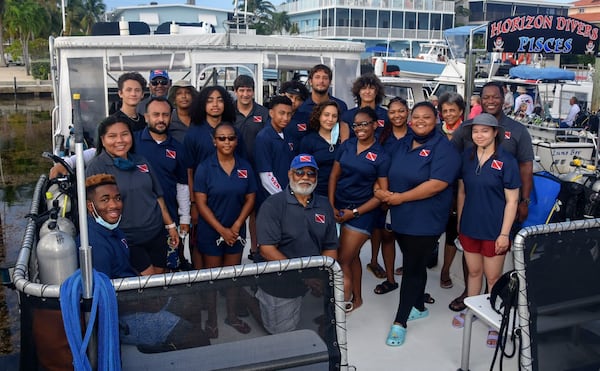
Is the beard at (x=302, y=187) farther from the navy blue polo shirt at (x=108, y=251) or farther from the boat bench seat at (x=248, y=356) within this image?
the boat bench seat at (x=248, y=356)

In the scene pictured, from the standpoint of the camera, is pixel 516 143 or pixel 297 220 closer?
pixel 297 220

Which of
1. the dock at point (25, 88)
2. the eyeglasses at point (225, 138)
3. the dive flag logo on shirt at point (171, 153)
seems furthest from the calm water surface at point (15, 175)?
the dock at point (25, 88)

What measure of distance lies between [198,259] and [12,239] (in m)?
5.71

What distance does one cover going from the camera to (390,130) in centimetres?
463

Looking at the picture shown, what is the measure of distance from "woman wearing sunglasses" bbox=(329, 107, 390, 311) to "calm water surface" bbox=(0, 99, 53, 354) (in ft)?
7.44

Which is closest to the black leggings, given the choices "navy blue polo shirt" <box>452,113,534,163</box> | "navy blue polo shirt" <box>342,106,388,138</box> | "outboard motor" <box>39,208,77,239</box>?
"navy blue polo shirt" <box>452,113,534,163</box>

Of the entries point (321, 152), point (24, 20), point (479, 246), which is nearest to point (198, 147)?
point (321, 152)

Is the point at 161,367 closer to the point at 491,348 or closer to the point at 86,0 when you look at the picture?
the point at 491,348

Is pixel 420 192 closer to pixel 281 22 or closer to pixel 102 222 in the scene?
pixel 102 222

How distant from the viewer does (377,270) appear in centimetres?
535

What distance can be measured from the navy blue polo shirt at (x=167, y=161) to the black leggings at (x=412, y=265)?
171 cm

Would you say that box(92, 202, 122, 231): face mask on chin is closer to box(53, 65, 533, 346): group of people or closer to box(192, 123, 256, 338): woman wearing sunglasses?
box(53, 65, 533, 346): group of people

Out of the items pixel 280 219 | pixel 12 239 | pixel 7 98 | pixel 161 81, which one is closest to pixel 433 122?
pixel 280 219

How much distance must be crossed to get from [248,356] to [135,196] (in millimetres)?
1656
